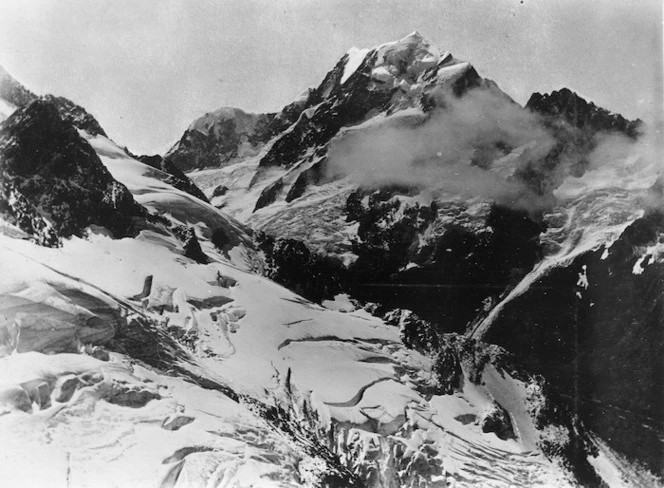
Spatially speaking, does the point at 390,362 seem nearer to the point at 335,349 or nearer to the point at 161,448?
the point at 335,349

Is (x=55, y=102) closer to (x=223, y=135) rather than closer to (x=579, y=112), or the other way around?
(x=223, y=135)

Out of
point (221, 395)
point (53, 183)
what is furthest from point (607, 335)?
point (53, 183)

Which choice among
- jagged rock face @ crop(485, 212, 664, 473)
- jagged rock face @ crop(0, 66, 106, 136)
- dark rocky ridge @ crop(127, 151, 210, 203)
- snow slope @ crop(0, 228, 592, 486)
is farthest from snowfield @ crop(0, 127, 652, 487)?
jagged rock face @ crop(485, 212, 664, 473)

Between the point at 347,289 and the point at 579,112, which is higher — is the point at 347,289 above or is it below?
below

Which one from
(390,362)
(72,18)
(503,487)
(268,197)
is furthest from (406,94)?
(503,487)

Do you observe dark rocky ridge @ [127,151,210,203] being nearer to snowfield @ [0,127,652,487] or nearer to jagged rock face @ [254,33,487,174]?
snowfield @ [0,127,652,487]

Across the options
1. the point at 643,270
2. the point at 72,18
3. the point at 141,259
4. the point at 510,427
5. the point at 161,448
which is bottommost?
the point at 161,448
